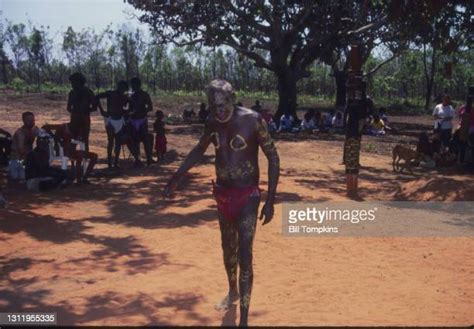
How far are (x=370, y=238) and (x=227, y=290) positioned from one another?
2.42m

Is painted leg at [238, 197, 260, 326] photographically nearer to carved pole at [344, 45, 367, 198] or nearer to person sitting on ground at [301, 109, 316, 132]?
carved pole at [344, 45, 367, 198]

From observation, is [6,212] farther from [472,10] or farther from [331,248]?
[472,10]

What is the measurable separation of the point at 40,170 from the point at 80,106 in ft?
5.27

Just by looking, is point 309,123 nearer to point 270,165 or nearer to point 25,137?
point 25,137

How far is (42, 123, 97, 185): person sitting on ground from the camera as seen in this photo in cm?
898

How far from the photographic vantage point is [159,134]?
462 inches

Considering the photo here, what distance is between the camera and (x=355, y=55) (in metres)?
9.23

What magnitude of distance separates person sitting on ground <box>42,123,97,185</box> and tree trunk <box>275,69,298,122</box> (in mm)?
12853

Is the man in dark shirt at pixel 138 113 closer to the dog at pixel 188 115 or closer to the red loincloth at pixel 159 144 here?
the red loincloth at pixel 159 144

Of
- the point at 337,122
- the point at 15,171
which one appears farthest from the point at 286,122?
the point at 15,171

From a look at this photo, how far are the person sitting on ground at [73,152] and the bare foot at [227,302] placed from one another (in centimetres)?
543

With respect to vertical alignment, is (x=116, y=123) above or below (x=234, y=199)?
above

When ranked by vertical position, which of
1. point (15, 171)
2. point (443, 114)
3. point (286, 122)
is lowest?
point (15, 171)

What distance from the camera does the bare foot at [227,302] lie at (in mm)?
4195
